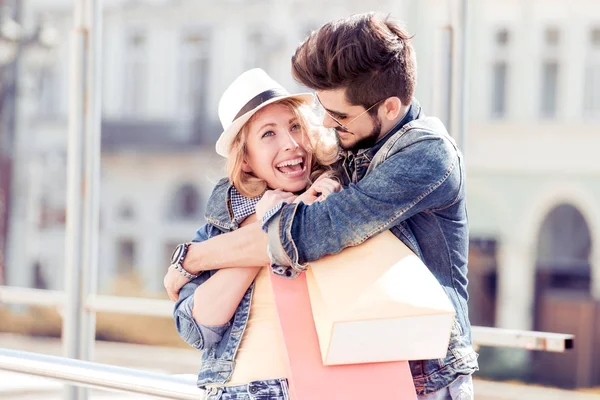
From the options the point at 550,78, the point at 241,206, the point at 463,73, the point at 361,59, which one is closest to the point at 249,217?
the point at 241,206

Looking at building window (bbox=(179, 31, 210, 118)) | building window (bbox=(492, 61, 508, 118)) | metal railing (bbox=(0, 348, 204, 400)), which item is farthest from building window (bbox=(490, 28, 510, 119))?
metal railing (bbox=(0, 348, 204, 400))

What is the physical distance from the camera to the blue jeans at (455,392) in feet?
5.84

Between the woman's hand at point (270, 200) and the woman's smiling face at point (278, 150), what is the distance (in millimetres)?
92

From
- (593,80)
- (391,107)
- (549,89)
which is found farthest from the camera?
(549,89)

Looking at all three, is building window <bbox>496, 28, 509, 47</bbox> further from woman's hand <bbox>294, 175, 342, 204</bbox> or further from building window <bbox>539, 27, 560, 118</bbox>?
woman's hand <bbox>294, 175, 342, 204</bbox>

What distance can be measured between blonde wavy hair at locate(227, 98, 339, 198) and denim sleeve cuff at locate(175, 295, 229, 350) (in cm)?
25

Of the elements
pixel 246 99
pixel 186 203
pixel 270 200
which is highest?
pixel 186 203

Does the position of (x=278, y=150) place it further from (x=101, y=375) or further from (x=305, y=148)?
(x=101, y=375)

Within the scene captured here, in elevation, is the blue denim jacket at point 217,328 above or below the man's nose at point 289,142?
below

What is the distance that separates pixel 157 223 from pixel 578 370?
10202mm

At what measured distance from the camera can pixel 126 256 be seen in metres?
22.7

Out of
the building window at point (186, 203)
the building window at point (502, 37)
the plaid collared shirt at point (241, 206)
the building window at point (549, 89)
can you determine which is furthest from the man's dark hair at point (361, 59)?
the building window at point (186, 203)

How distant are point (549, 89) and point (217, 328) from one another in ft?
60.4

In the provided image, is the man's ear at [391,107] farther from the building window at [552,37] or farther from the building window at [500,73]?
the building window at [552,37]
